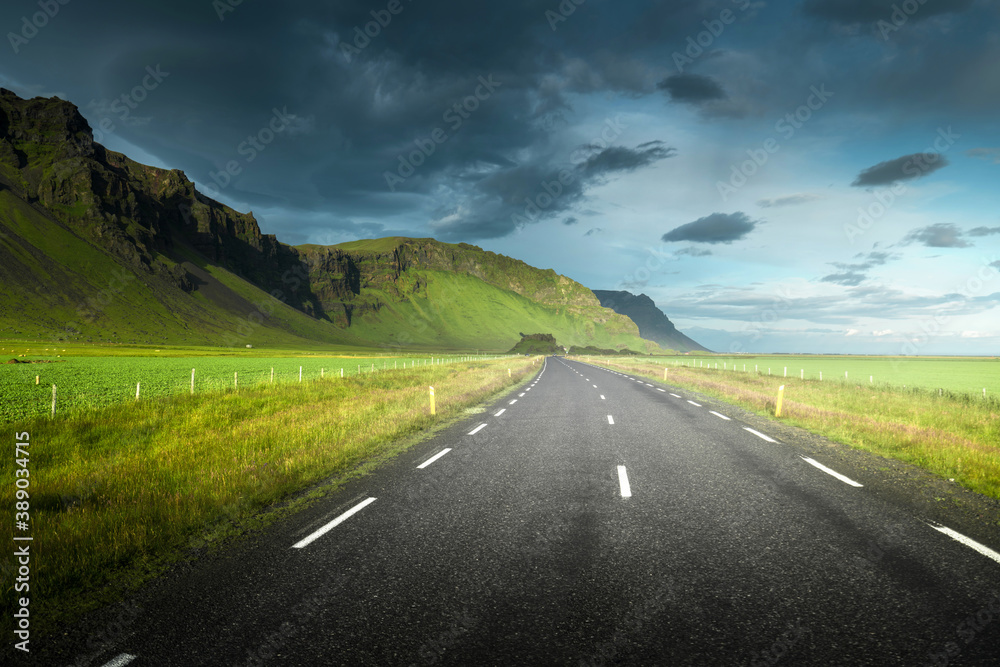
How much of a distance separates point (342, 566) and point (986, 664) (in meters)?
4.46

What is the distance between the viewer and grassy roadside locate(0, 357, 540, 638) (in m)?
4.37

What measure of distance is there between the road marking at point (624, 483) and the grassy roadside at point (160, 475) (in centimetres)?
413

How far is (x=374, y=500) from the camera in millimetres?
6449

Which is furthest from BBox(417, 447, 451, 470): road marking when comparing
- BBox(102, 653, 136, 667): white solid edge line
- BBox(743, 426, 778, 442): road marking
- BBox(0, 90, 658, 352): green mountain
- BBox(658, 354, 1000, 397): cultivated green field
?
BBox(0, 90, 658, 352): green mountain

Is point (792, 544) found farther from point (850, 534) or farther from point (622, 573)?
point (622, 573)

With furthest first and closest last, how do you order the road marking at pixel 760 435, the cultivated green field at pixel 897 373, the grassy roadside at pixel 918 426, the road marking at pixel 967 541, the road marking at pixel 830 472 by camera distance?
the cultivated green field at pixel 897 373 < the road marking at pixel 760 435 < the grassy roadside at pixel 918 426 < the road marking at pixel 830 472 < the road marking at pixel 967 541

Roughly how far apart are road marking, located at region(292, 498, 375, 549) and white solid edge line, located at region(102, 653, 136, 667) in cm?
179

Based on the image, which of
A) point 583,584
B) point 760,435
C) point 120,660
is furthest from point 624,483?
point 760,435

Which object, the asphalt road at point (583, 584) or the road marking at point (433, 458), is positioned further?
the road marking at point (433, 458)

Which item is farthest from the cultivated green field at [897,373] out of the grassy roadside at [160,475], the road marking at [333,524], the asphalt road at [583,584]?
the road marking at [333,524]

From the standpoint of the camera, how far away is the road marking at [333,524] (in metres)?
4.95

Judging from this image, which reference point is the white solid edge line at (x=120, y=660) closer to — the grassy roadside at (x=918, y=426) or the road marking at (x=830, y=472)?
the road marking at (x=830, y=472)

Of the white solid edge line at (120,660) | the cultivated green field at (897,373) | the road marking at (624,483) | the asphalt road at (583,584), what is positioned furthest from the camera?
the cultivated green field at (897,373)

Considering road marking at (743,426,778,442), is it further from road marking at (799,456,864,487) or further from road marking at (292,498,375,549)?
road marking at (292,498,375,549)
